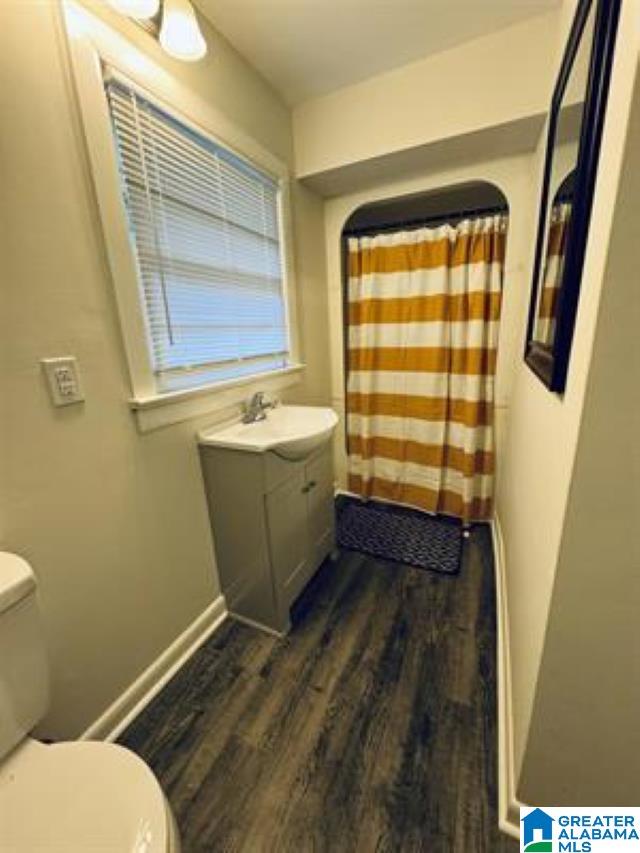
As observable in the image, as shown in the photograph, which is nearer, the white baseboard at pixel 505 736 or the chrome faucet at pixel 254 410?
the white baseboard at pixel 505 736

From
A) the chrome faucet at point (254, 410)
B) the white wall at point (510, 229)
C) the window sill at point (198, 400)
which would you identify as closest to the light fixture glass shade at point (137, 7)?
the window sill at point (198, 400)

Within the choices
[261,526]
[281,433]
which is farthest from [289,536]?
[281,433]

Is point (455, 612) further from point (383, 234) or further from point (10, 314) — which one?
point (383, 234)

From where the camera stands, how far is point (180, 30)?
3.43 feet

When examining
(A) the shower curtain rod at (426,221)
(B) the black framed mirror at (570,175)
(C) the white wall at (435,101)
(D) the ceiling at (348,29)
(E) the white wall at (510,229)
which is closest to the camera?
(B) the black framed mirror at (570,175)

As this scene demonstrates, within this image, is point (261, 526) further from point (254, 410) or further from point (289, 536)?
point (254, 410)

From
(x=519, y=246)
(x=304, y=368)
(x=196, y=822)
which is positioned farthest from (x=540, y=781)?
(x=519, y=246)

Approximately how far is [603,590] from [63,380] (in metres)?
1.38

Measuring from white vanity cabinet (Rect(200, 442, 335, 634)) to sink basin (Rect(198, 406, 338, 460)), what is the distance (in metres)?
0.04

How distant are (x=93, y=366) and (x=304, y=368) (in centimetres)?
127

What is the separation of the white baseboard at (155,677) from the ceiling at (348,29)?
2.40 m

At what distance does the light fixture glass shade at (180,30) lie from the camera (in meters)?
1.03

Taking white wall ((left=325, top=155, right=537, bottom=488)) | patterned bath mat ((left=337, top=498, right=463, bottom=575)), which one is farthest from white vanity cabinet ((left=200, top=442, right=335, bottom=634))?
white wall ((left=325, top=155, right=537, bottom=488))

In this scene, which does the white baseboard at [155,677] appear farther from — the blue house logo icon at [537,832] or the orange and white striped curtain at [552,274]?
the orange and white striped curtain at [552,274]
